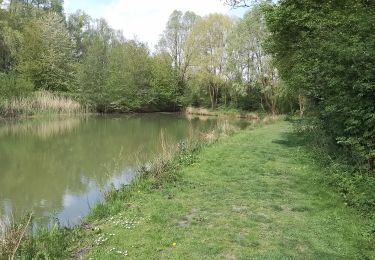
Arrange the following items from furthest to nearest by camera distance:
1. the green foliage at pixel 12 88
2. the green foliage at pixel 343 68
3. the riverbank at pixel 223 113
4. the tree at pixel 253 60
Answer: the riverbank at pixel 223 113 < the tree at pixel 253 60 < the green foliage at pixel 12 88 < the green foliage at pixel 343 68

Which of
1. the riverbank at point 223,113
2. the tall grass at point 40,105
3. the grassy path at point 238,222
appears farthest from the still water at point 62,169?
the riverbank at point 223,113

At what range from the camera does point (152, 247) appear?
516 centimetres

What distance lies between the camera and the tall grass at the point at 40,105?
29.1m

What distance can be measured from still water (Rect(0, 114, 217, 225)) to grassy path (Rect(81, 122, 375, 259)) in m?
1.83

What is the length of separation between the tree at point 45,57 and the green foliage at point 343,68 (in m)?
34.0

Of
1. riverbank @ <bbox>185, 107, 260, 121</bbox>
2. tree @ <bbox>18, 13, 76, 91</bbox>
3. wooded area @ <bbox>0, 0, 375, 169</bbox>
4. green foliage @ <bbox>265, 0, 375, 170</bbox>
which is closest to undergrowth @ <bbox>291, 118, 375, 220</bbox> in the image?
green foliage @ <bbox>265, 0, 375, 170</bbox>

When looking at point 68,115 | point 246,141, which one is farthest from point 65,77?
point 246,141

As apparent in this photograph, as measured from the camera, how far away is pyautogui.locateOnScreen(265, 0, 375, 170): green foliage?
24.5ft

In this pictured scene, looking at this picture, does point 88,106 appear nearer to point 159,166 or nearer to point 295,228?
point 159,166

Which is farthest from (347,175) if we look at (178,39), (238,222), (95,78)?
(178,39)

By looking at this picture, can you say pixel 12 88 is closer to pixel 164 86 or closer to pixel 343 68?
pixel 164 86

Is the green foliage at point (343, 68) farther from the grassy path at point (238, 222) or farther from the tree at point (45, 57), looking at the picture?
the tree at point (45, 57)

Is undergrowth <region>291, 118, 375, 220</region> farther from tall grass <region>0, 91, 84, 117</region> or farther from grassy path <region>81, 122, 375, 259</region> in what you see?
tall grass <region>0, 91, 84, 117</region>

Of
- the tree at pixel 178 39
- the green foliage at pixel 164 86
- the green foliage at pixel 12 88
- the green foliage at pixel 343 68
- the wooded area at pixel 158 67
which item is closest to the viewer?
the green foliage at pixel 343 68
